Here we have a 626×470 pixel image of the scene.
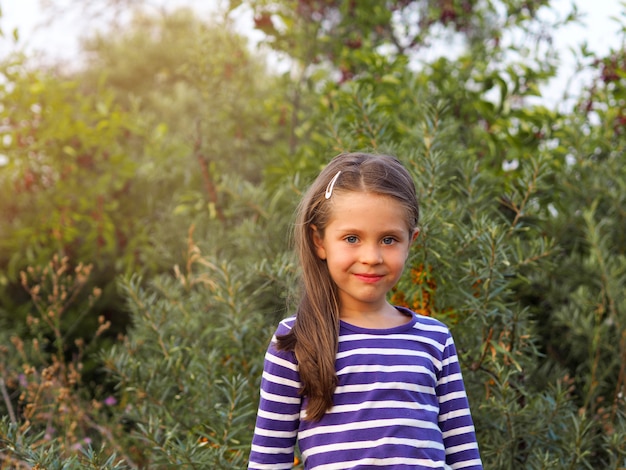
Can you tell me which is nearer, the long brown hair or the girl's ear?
the long brown hair

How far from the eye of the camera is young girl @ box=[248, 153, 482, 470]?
157 cm

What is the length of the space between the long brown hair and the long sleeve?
0.03m

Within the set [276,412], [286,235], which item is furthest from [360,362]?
[286,235]

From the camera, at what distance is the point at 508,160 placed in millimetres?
3143

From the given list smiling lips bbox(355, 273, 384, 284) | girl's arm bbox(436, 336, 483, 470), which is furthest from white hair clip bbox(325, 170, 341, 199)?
girl's arm bbox(436, 336, 483, 470)

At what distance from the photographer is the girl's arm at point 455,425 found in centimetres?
169

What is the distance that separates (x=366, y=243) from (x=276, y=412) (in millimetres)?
431

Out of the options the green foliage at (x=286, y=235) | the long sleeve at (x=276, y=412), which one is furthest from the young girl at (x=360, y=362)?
the green foliage at (x=286, y=235)

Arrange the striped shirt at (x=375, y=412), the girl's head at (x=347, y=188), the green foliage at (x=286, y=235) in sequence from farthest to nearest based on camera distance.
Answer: the green foliage at (x=286, y=235)
the girl's head at (x=347, y=188)
the striped shirt at (x=375, y=412)

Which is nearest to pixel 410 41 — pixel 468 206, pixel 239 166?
pixel 239 166

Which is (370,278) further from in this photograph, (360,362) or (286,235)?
(286,235)

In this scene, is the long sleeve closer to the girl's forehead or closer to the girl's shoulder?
the girl's shoulder

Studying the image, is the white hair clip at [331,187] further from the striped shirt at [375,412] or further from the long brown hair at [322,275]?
the striped shirt at [375,412]

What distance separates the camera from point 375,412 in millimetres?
1572
